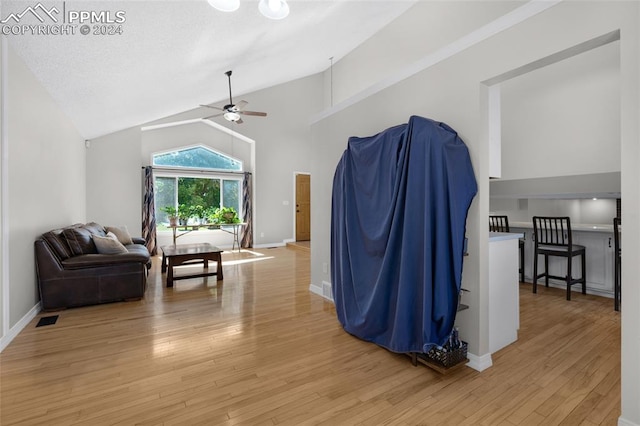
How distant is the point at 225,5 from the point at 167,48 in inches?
30.0

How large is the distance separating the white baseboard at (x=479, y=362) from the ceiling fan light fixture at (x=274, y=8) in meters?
Result: 3.17

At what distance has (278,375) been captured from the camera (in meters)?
2.11

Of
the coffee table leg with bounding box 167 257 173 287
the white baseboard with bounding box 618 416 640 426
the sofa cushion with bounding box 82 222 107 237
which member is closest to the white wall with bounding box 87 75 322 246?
the sofa cushion with bounding box 82 222 107 237

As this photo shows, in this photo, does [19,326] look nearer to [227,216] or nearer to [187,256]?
[187,256]

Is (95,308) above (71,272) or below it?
below

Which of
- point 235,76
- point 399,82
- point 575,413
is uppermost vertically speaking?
point 235,76

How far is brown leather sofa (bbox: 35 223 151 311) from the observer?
3.31m

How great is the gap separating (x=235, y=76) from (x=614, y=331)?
210 inches

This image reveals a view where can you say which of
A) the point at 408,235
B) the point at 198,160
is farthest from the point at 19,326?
the point at 198,160

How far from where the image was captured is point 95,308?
350cm

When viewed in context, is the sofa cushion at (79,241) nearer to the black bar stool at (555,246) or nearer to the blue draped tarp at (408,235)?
the blue draped tarp at (408,235)

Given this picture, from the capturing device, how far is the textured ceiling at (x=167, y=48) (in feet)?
7.22

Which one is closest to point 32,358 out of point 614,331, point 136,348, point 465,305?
point 136,348

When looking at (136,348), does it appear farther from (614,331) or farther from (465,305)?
(614,331)
